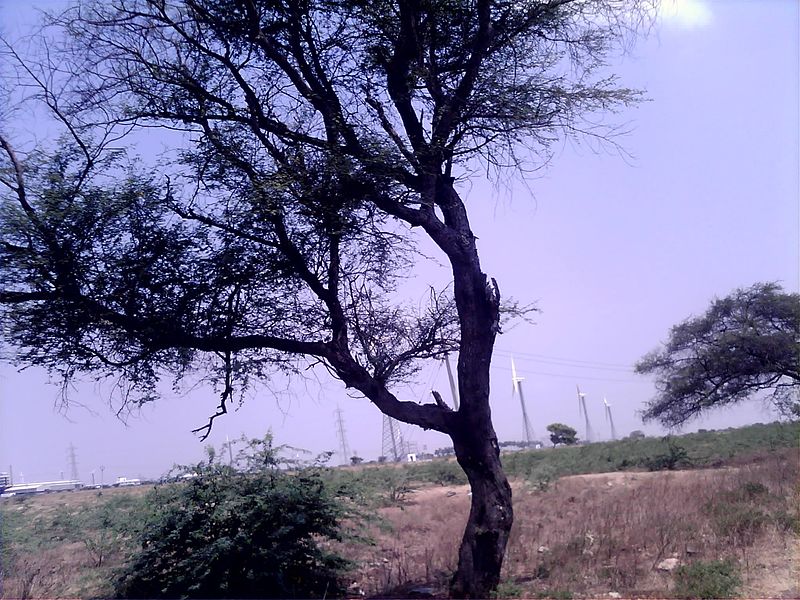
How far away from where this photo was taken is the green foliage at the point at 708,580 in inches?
293

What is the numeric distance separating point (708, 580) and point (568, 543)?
Result: 323cm

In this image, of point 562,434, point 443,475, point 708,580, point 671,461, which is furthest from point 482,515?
point 562,434

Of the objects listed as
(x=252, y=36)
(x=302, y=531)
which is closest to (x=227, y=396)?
(x=302, y=531)

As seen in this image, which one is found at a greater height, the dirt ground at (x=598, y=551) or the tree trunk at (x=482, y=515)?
the tree trunk at (x=482, y=515)

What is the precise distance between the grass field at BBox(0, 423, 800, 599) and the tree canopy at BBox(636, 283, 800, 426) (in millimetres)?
7442

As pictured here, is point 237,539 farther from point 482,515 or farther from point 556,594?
point 556,594

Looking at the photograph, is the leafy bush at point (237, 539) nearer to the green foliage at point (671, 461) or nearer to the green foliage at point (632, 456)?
the green foliage at point (632, 456)

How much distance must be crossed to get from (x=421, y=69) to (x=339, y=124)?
1.33 meters

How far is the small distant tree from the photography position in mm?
61719

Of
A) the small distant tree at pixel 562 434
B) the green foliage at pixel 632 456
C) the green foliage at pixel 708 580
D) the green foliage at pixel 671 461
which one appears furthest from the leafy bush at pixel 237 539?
the small distant tree at pixel 562 434

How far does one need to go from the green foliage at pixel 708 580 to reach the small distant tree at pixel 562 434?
54.7m

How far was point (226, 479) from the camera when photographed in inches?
417

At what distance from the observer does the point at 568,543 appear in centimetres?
1077

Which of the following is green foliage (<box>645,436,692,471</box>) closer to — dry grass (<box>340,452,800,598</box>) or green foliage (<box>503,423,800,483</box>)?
green foliage (<box>503,423,800,483</box>)
